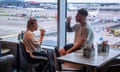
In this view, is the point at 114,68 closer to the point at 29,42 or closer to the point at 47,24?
the point at 29,42

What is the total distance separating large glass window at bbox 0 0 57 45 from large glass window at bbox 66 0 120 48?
1.82ft

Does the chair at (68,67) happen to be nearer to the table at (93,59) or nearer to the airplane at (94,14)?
the table at (93,59)

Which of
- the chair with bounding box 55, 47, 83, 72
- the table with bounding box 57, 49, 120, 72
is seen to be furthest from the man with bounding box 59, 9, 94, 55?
the table with bounding box 57, 49, 120, 72

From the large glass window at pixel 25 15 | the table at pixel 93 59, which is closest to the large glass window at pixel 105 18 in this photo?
the large glass window at pixel 25 15

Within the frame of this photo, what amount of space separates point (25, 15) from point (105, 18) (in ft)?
5.68

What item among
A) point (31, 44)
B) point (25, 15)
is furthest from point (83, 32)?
point (25, 15)

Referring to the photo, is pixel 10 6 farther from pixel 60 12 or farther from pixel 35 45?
pixel 35 45

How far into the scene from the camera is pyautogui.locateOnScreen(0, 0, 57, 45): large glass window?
4574mm

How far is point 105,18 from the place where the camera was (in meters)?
4.09

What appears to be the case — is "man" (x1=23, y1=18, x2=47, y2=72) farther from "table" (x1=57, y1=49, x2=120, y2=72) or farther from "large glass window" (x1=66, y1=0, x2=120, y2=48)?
"table" (x1=57, y1=49, x2=120, y2=72)

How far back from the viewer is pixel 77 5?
4.29 m

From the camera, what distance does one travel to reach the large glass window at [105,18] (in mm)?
3961

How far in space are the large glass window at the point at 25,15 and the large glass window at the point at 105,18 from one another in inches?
21.8

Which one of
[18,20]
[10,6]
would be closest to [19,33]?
[18,20]
